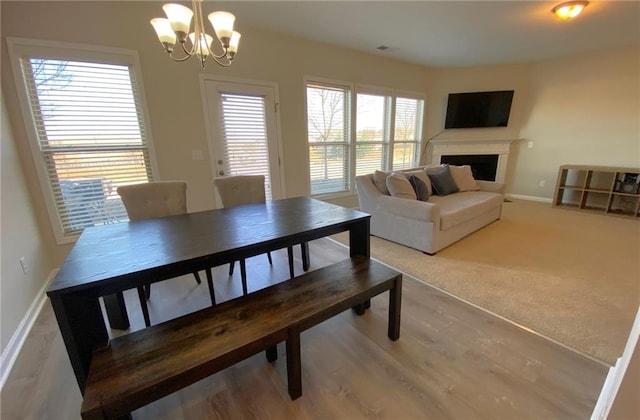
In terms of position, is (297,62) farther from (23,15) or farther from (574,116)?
(574,116)

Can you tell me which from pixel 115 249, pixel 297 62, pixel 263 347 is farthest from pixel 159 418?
pixel 297 62

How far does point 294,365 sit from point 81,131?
2.87 metres

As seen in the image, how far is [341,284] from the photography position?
159 cm

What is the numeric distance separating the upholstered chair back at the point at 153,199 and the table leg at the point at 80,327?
1.11m

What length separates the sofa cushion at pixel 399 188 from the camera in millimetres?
3215

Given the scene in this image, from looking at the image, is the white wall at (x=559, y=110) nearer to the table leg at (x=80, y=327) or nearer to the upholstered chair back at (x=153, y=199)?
the upholstered chair back at (x=153, y=199)

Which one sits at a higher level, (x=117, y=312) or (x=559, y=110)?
(x=559, y=110)

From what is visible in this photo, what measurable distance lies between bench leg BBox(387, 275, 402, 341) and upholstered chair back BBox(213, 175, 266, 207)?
1.58m

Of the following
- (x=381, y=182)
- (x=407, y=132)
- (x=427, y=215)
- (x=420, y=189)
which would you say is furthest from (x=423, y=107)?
(x=427, y=215)

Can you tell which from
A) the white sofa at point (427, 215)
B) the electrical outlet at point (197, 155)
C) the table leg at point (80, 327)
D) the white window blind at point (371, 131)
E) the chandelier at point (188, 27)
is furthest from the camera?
the white window blind at point (371, 131)

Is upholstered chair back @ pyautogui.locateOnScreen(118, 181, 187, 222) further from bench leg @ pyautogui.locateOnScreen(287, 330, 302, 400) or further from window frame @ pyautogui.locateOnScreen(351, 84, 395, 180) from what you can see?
window frame @ pyautogui.locateOnScreen(351, 84, 395, 180)

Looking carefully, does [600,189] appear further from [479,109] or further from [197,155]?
[197,155]

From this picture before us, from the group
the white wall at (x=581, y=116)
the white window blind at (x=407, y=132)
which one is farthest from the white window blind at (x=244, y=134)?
the white wall at (x=581, y=116)

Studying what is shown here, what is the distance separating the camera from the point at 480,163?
5.53 metres
